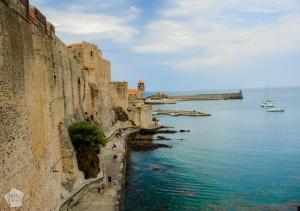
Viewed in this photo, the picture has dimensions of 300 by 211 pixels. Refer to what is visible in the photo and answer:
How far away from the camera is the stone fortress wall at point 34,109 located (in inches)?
386

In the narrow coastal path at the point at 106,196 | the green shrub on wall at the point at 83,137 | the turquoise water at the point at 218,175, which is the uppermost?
the green shrub on wall at the point at 83,137

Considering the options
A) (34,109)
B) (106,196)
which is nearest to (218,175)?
(106,196)

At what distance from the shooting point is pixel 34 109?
42.0ft

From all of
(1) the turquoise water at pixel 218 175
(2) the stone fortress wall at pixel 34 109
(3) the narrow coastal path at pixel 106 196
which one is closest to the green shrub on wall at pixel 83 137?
(2) the stone fortress wall at pixel 34 109

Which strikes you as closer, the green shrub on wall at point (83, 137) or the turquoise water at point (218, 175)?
the green shrub on wall at point (83, 137)

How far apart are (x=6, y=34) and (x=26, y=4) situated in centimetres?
300

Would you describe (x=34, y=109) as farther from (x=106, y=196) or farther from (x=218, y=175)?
(x=218, y=175)

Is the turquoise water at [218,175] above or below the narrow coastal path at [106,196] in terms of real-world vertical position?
below

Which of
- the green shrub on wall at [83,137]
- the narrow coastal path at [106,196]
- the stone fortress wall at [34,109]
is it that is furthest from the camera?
the green shrub on wall at [83,137]

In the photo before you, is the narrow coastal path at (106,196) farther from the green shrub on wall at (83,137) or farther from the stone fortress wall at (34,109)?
the green shrub on wall at (83,137)

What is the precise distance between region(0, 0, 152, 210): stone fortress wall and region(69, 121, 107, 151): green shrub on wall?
0.80 metres

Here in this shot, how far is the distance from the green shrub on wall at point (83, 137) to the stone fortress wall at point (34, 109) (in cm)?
80

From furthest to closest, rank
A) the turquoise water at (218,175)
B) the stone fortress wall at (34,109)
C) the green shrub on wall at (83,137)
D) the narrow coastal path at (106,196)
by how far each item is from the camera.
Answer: the turquoise water at (218,175), the green shrub on wall at (83,137), the narrow coastal path at (106,196), the stone fortress wall at (34,109)

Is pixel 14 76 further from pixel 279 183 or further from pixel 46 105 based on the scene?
pixel 279 183
